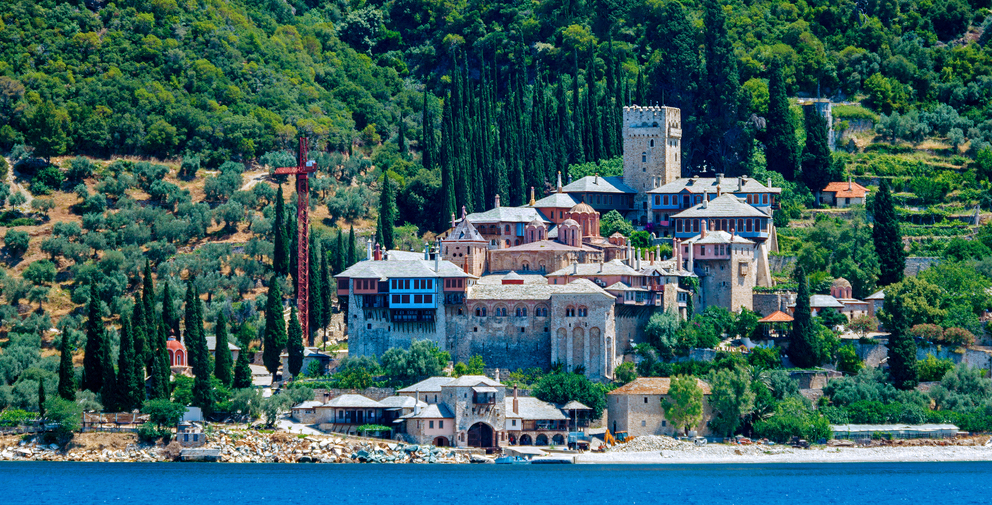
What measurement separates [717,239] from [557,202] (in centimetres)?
1204

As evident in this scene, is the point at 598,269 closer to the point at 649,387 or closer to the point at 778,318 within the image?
the point at 649,387

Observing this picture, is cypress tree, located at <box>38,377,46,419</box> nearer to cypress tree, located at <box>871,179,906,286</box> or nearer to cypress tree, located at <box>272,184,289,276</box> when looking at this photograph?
cypress tree, located at <box>272,184,289,276</box>

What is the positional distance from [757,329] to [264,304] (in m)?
27.6

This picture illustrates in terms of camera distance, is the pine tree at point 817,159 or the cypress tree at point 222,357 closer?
the cypress tree at point 222,357

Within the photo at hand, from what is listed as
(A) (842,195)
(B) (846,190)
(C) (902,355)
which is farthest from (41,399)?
(B) (846,190)

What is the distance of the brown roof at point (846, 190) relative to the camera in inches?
4412

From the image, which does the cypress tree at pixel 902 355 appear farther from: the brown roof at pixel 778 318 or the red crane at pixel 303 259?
the red crane at pixel 303 259

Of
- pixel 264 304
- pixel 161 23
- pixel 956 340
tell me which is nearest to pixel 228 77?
pixel 161 23

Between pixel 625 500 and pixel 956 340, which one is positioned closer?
pixel 625 500

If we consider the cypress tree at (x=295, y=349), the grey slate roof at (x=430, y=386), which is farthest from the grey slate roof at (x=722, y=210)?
the cypress tree at (x=295, y=349)

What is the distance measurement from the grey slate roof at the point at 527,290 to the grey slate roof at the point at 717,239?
6842mm

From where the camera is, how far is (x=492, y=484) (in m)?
85.0

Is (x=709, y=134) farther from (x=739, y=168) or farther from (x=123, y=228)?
(x=123, y=228)

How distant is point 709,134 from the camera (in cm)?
11362
